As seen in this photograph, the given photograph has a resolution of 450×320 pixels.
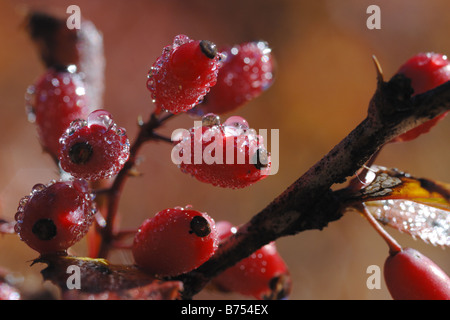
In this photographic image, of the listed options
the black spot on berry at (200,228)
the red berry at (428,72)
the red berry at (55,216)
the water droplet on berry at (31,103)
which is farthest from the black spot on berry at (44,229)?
the red berry at (428,72)

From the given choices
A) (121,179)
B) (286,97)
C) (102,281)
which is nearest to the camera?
(102,281)

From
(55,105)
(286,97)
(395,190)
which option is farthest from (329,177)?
(286,97)

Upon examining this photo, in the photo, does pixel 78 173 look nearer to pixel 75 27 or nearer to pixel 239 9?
pixel 75 27

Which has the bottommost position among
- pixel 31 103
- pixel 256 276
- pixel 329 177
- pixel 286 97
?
pixel 256 276

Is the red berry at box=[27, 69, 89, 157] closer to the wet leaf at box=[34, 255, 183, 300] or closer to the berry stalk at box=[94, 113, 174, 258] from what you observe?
the berry stalk at box=[94, 113, 174, 258]

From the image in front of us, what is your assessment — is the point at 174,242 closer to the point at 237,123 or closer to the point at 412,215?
the point at 237,123
